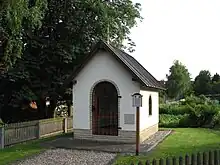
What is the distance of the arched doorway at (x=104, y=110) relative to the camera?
1897cm

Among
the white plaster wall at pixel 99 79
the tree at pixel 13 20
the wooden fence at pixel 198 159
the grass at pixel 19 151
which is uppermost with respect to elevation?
the tree at pixel 13 20

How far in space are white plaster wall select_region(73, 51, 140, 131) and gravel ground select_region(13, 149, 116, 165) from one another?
379 cm

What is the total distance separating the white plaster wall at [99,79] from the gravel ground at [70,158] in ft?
12.4

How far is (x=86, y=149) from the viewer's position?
15.7 meters

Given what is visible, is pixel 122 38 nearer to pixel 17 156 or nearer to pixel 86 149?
pixel 86 149

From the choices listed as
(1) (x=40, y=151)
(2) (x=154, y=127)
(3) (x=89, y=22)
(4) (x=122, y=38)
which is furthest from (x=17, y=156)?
(4) (x=122, y=38)

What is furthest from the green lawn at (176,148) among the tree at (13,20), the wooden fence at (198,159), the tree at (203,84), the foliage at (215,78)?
the foliage at (215,78)

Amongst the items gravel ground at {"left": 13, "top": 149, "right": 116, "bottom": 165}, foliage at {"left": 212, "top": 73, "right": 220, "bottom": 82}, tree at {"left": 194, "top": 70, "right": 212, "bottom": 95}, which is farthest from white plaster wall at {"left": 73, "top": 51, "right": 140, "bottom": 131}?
foliage at {"left": 212, "top": 73, "right": 220, "bottom": 82}

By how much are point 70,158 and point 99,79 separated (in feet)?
19.7

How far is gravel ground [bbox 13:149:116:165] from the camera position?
12977 mm

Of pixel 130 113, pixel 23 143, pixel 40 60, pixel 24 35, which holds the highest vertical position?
pixel 24 35

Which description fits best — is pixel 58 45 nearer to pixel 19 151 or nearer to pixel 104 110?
pixel 104 110

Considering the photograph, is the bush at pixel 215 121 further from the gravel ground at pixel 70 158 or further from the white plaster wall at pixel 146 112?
the gravel ground at pixel 70 158

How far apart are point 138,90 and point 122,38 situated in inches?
438
